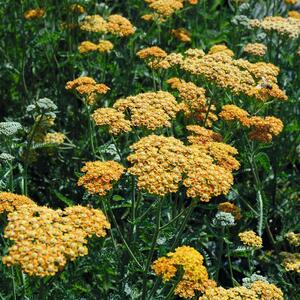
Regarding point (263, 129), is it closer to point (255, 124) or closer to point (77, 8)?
point (255, 124)

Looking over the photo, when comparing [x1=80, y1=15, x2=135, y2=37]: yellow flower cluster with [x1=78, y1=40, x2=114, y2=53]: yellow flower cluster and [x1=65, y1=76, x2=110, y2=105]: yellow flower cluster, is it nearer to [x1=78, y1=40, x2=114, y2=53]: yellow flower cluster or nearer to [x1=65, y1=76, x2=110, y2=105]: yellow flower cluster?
[x1=78, y1=40, x2=114, y2=53]: yellow flower cluster

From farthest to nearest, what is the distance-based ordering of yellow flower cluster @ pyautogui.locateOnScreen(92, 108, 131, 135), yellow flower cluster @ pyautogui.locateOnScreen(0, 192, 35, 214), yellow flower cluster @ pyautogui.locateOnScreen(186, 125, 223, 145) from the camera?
yellow flower cluster @ pyautogui.locateOnScreen(186, 125, 223, 145) → yellow flower cluster @ pyautogui.locateOnScreen(92, 108, 131, 135) → yellow flower cluster @ pyautogui.locateOnScreen(0, 192, 35, 214)

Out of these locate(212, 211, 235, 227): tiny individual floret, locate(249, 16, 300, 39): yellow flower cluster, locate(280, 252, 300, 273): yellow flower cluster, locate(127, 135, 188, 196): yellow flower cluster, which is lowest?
locate(280, 252, 300, 273): yellow flower cluster

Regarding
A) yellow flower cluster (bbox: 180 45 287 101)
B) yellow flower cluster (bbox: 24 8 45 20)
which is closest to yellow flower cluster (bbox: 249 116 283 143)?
yellow flower cluster (bbox: 180 45 287 101)

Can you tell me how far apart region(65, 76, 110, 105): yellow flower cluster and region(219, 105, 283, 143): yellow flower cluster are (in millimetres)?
1055

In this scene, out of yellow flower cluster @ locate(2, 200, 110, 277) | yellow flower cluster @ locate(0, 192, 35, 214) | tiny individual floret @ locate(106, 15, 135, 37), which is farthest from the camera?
tiny individual floret @ locate(106, 15, 135, 37)

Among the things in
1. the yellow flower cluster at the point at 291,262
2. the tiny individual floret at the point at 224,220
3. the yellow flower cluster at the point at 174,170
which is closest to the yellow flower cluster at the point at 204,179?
the yellow flower cluster at the point at 174,170

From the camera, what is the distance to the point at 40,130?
5.87 m

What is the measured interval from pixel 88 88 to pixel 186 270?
2064 millimetres

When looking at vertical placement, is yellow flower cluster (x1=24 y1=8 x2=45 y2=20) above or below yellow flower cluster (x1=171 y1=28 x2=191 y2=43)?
above

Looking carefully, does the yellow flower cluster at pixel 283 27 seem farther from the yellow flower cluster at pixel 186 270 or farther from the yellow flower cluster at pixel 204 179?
the yellow flower cluster at pixel 186 270

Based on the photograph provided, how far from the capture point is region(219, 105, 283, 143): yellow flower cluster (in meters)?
5.06

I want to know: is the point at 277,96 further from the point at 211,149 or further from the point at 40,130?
the point at 40,130

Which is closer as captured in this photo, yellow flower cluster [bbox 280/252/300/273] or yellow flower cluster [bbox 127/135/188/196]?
yellow flower cluster [bbox 127/135/188/196]
